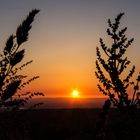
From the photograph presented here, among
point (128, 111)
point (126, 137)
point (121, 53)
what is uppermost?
point (121, 53)

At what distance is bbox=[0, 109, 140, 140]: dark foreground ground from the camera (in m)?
13.5

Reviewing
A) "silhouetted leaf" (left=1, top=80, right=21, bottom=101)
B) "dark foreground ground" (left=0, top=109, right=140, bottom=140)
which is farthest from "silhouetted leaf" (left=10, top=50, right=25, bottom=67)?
"dark foreground ground" (left=0, top=109, right=140, bottom=140)

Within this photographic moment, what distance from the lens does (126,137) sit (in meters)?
16.7

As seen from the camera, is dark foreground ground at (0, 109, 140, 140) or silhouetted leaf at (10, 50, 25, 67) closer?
silhouetted leaf at (10, 50, 25, 67)

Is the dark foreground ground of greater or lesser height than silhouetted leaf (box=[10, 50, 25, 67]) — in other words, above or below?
below

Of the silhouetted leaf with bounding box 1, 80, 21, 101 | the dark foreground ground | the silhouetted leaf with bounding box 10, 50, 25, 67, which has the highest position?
the silhouetted leaf with bounding box 10, 50, 25, 67

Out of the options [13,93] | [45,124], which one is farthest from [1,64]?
[45,124]

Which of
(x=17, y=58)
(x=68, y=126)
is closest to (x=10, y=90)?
(x=17, y=58)

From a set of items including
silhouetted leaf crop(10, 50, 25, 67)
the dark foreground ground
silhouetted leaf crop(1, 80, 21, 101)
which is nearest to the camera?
silhouetted leaf crop(1, 80, 21, 101)

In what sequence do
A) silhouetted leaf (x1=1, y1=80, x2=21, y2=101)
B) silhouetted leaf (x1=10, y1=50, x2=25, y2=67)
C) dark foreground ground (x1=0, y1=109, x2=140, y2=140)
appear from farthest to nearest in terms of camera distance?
dark foreground ground (x1=0, y1=109, x2=140, y2=140) < silhouetted leaf (x1=10, y1=50, x2=25, y2=67) < silhouetted leaf (x1=1, y1=80, x2=21, y2=101)

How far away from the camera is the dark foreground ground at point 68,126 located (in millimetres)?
13508

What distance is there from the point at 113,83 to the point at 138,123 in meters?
2.00

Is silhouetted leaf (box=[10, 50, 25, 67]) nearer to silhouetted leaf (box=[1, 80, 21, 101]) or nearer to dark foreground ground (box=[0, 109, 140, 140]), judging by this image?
silhouetted leaf (box=[1, 80, 21, 101])

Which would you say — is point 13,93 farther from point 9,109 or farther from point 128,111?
point 128,111
